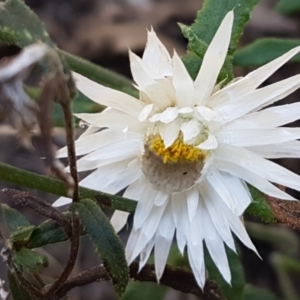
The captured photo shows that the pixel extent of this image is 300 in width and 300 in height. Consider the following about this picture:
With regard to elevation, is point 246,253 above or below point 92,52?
below

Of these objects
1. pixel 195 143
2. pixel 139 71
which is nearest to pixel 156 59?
pixel 139 71

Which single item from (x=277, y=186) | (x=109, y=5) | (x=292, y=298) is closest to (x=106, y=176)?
(x=277, y=186)

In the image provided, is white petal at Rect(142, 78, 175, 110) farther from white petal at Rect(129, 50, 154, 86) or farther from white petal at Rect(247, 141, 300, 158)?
white petal at Rect(247, 141, 300, 158)

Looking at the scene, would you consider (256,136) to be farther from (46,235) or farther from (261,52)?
(261,52)

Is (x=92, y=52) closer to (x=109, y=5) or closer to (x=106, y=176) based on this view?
(x=109, y=5)

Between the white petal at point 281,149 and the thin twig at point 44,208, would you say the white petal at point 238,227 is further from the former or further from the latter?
the thin twig at point 44,208

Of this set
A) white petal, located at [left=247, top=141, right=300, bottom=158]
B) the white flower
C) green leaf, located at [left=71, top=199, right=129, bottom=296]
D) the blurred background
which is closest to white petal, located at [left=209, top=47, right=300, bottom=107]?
the white flower
